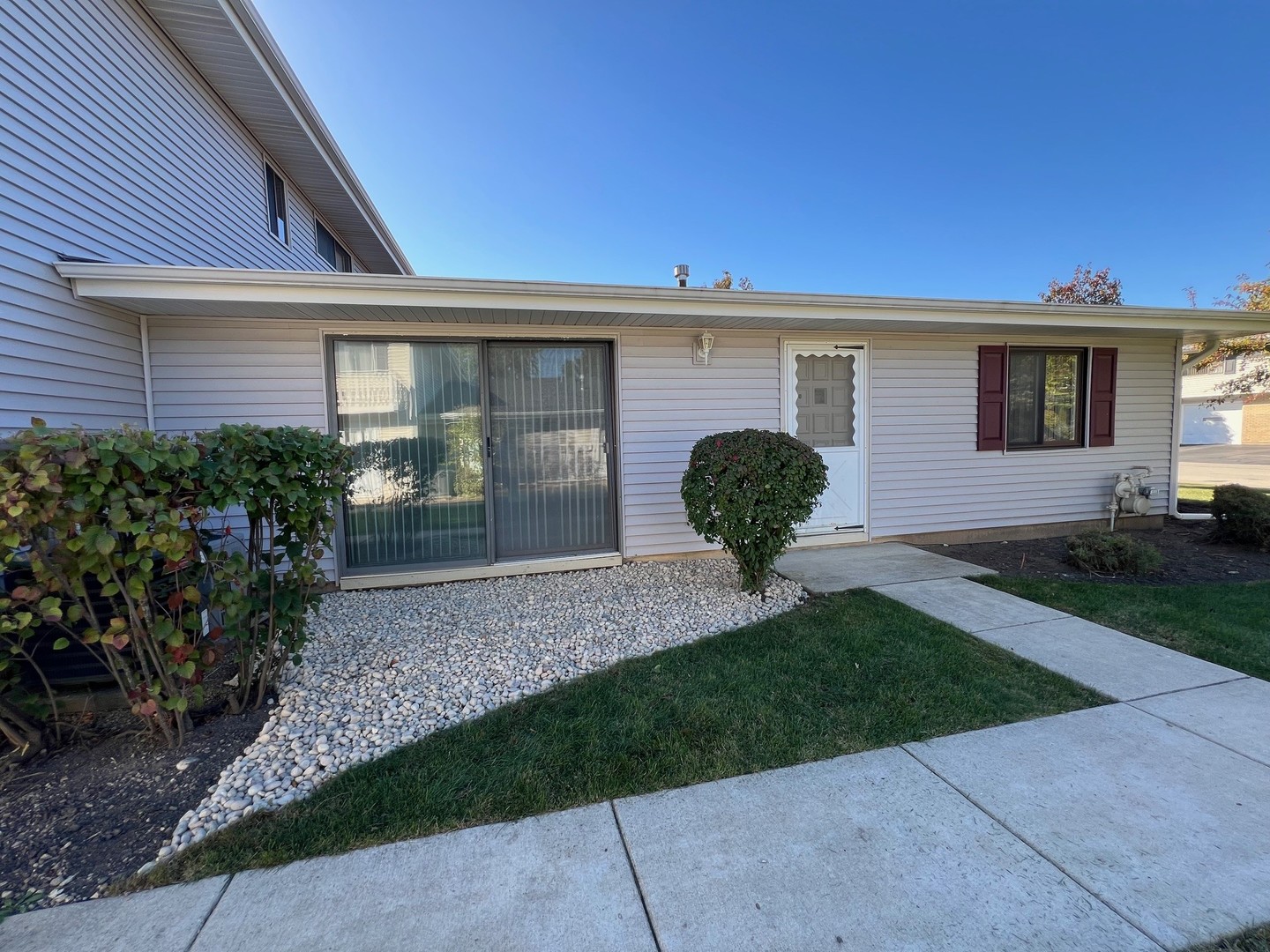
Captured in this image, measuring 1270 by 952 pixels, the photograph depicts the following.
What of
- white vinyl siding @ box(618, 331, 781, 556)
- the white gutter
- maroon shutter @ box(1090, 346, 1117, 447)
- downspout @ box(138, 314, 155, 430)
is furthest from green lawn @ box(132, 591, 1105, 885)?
the white gutter

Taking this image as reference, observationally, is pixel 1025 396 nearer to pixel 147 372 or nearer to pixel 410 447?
pixel 410 447

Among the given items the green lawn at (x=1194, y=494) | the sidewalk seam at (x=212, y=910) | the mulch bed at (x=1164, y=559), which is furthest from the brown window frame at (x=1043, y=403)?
the sidewalk seam at (x=212, y=910)

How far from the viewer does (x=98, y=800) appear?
2.12 meters

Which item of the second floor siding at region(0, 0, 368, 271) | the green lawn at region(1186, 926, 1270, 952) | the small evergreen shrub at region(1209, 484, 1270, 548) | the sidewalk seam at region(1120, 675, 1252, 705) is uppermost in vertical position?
the second floor siding at region(0, 0, 368, 271)

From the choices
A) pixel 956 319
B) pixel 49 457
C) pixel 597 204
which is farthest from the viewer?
pixel 597 204

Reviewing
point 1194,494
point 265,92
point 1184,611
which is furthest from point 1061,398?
point 265,92

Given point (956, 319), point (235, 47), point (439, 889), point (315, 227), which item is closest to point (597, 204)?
A: point (315, 227)

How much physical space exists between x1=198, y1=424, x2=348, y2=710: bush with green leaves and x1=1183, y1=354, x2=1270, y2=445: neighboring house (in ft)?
116

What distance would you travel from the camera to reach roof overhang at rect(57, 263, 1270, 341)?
378 cm

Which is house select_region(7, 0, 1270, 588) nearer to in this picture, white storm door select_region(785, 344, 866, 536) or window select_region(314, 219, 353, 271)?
white storm door select_region(785, 344, 866, 536)

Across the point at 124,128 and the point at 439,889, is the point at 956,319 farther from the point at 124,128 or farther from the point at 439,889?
the point at 124,128

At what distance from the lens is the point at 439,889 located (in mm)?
1670

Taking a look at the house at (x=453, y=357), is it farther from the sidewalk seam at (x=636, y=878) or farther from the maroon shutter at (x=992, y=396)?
the sidewalk seam at (x=636, y=878)

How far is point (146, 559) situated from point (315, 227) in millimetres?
7624
